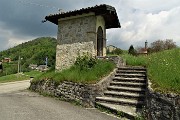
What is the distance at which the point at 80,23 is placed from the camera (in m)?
15.1

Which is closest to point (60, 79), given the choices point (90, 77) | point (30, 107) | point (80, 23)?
point (90, 77)

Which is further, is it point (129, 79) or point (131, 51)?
point (131, 51)

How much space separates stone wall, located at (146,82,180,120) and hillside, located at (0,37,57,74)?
83.8 m

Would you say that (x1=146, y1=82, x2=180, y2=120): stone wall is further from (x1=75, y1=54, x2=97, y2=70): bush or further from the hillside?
the hillside

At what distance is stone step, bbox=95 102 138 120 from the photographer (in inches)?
310

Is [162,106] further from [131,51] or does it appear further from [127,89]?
[131,51]

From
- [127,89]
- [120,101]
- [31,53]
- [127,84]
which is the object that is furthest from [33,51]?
[120,101]

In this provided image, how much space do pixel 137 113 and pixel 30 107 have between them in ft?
13.5

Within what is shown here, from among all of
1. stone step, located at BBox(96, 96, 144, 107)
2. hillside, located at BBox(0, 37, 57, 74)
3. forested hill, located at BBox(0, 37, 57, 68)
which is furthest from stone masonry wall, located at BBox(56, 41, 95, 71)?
forested hill, located at BBox(0, 37, 57, 68)

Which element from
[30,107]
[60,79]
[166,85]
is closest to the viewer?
[166,85]

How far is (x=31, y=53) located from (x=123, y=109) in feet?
406

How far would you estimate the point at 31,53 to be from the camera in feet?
420

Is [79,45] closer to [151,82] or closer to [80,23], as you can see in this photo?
[80,23]

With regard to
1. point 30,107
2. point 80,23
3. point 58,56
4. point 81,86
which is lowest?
point 30,107
